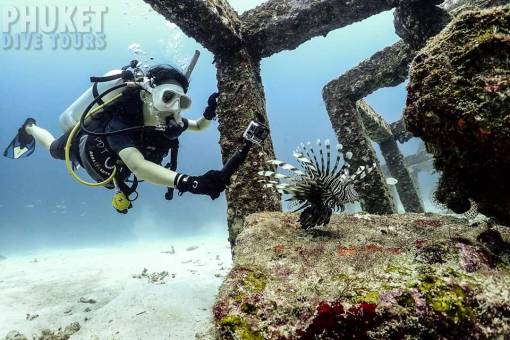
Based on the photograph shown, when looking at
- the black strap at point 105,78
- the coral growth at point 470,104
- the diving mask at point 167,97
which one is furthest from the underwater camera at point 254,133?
the black strap at point 105,78

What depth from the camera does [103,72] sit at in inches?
3642

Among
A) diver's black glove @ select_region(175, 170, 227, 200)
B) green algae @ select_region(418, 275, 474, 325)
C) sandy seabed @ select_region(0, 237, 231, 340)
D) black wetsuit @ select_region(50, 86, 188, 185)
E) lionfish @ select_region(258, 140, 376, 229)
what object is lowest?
sandy seabed @ select_region(0, 237, 231, 340)

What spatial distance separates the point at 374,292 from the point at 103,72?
10646 centimetres

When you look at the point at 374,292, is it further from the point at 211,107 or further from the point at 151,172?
the point at 211,107

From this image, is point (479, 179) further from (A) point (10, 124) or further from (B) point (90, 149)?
(A) point (10, 124)

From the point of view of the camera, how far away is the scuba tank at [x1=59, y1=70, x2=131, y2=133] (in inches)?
183

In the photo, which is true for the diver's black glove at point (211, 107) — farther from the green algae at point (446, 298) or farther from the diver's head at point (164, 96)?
the green algae at point (446, 298)

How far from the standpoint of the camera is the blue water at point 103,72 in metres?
59.2

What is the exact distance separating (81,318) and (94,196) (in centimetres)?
8388

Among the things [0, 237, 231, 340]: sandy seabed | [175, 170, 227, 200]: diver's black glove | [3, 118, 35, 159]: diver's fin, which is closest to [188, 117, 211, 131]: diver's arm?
[175, 170, 227, 200]: diver's black glove

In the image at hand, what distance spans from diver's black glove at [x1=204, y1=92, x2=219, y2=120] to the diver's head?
0.37m

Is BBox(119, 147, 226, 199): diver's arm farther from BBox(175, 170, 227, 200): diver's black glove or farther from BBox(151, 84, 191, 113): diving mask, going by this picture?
BBox(151, 84, 191, 113): diving mask

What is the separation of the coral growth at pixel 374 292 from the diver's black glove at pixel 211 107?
3.11m

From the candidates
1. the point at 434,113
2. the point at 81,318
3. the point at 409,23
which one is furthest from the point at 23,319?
the point at 409,23
